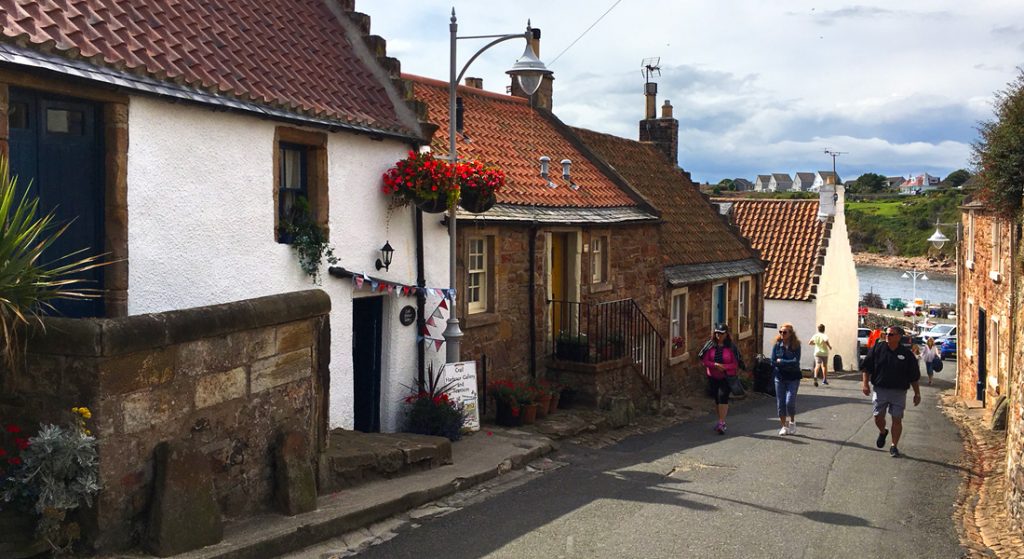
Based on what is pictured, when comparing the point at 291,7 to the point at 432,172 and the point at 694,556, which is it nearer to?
the point at 432,172

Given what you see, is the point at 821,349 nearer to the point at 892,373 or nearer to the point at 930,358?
the point at 930,358

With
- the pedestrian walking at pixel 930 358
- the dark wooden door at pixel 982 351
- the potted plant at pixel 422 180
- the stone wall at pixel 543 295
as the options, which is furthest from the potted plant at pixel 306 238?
the pedestrian walking at pixel 930 358

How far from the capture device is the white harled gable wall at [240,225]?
27.8 feet

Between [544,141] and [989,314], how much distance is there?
10023 mm

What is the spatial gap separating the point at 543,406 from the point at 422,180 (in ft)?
14.8

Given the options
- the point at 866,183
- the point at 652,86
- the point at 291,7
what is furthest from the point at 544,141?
the point at 866,183

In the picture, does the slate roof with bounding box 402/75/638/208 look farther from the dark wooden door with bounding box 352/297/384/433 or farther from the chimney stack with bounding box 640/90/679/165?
the chimney stack with bounding box 640/90/679/165

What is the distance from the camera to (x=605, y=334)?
16.8 metres

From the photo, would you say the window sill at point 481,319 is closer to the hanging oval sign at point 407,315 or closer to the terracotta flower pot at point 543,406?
the terracotta flower pot at point 543,406

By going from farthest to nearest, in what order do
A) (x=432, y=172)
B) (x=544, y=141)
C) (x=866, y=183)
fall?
(x=866, y=183) → (x=544, y=141) → (x=432, y=172)

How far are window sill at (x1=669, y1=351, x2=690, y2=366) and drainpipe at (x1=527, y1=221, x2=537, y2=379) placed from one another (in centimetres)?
600

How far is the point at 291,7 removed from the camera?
12641 mm

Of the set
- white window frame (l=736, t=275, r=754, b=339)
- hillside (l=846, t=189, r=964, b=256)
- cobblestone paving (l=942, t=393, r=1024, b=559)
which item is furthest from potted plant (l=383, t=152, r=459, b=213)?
hillside (l=846, t=189, r=964, b=256)

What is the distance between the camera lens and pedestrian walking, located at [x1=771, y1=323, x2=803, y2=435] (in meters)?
13.6
